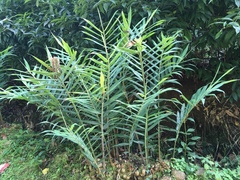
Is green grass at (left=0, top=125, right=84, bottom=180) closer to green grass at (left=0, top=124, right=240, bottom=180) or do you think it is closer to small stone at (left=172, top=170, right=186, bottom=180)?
green grass at (left=0, top=124, right=240, bottom=180)

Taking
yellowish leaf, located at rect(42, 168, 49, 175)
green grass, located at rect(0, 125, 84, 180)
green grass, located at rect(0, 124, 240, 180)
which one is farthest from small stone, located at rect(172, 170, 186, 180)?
yellowish leaf, located at rect(42, 168, 49, 175)

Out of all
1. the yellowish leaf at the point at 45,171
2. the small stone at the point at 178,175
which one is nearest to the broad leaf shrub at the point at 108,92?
the small stone at the point at 178,175

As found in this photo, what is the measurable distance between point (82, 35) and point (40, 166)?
956 millimetres

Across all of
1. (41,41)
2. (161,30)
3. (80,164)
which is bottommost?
(80,164)

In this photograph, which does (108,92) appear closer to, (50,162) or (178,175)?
(178,175)

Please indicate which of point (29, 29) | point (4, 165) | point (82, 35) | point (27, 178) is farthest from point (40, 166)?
point (29, 29)

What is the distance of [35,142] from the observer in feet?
6.16

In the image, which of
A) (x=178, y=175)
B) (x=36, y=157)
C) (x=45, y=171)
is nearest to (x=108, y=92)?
(x=178, y=175)

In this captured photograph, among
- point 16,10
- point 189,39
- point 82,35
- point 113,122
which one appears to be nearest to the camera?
point 113,122

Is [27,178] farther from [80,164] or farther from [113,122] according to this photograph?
[113,122]

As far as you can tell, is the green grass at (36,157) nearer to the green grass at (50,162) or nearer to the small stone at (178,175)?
the green grass at (50,162)

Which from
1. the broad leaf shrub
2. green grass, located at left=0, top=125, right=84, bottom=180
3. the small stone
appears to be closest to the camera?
the broad leaf shrub

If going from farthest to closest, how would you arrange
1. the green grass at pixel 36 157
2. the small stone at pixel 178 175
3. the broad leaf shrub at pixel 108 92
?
the green grass at pixel 36 157 < the small stone at pixel 178 175 < the broad leaf shrub at pixel 108 92

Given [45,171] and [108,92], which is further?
[45,171]
